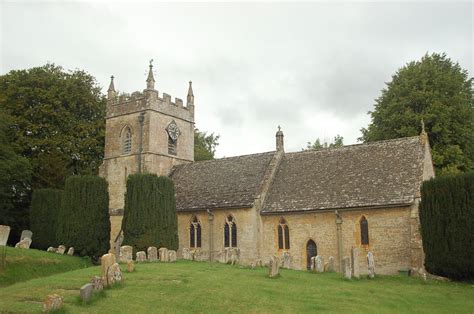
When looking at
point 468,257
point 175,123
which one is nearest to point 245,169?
point 175,123

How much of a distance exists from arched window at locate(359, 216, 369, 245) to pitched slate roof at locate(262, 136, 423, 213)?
0.98m

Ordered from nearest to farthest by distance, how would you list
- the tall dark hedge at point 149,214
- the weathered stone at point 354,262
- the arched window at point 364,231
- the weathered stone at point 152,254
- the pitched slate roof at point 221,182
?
the weathered stone at point 354,262 → the weathered stone at point 152,254 → the arched window at point 364,231 → the tall dark hedge at point 149,214 → the pitched slate roof at point 221,182

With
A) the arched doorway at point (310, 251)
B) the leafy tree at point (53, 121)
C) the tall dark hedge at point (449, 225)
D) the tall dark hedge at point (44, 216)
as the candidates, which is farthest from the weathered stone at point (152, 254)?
the leafy tree at point (53, 121)

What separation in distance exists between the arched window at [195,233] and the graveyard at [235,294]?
11.3 meters

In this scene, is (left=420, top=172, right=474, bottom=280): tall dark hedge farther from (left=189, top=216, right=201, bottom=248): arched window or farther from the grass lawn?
(left=189, top=216, right=201, bottom=248): arched window

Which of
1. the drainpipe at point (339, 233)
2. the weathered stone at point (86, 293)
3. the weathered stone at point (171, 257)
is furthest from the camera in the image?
the drainpipe at point (339, 233)

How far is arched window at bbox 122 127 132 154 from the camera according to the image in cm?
3716

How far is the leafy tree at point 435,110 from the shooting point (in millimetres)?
34344

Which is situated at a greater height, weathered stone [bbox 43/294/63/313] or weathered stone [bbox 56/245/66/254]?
weathered stone [bbox 56/245/66/254]

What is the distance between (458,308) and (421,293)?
2407 millimetres

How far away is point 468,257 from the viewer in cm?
2081

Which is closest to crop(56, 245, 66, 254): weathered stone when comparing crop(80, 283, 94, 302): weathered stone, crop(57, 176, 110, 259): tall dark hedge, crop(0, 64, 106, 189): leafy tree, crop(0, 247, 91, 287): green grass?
crop(57, 176, 110, 259): tall dark hedge

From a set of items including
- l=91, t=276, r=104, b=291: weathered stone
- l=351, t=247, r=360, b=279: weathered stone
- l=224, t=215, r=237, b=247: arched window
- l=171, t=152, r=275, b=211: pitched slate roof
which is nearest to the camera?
l=91, t=276, r=104, b=291: weathered stone

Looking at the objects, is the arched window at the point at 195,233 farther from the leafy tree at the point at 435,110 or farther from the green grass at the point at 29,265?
the leafy tree at the point at 435,110
